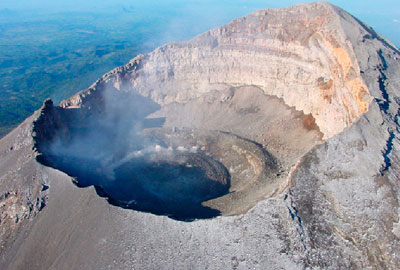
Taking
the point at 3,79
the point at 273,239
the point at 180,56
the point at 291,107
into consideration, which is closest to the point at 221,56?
the point at 180,56

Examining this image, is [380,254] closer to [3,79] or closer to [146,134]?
[146,134]

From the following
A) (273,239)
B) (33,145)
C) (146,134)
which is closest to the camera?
(273,239)

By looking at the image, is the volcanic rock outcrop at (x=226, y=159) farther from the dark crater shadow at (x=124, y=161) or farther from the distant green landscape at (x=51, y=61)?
the distant green landscape at (x=51, y=61)

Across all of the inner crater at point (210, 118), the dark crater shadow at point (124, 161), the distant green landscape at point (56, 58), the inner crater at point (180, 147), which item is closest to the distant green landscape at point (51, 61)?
the distant green landscape at point (56, 58)

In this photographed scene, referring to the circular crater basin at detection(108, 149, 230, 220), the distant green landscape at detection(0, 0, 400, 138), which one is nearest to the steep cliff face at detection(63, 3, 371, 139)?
the circular crater basin at detection(108, 149, 230, 220)

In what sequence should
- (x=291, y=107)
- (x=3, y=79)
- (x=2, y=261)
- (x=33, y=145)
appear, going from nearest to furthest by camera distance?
(x=2, y=261) < (x=33, y=145) < (x=291, y=107) < (x=3, y=79)

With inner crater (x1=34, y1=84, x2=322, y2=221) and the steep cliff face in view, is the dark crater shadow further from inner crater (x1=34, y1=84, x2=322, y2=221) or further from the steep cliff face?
the steep cliff face
